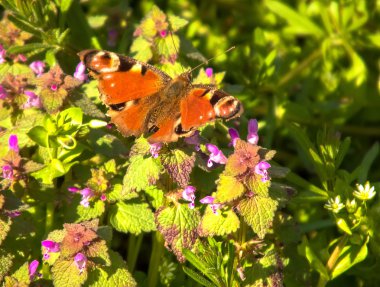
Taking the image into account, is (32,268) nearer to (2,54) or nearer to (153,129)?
(153,129)

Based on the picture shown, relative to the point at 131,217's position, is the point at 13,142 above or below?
above

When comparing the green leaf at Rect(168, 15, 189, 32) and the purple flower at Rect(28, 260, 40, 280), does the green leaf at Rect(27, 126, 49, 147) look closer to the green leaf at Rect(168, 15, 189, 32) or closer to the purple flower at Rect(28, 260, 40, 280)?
the purple flower at Rect(28, 260, 40, 280)

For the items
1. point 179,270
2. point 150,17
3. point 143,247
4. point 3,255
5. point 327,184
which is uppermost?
point 150,17

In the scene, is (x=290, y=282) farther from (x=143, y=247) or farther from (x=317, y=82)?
(x=317, y=82)

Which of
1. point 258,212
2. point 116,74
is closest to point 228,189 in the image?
point 258,212

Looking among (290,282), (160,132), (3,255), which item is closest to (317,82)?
(290,282)

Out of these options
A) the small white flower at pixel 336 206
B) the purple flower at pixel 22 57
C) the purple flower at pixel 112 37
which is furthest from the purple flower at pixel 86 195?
the purple flower at pixel 112 37

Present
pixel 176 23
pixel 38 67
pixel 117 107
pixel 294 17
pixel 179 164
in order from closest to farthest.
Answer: pixel 179 164
pixel 117 107
pixel 38 67
pixel 176 23
pixel 294 17
